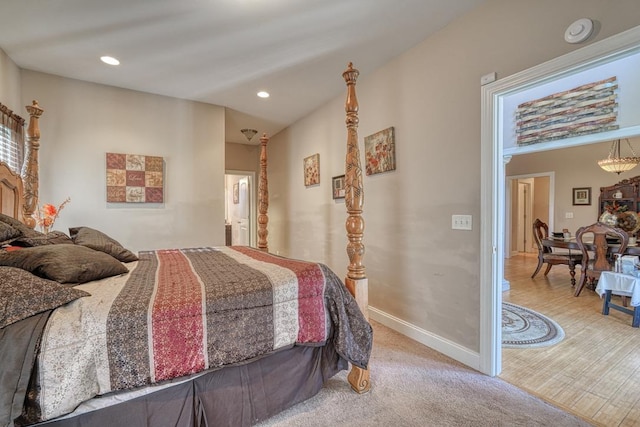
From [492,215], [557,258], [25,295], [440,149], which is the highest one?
[440,149]

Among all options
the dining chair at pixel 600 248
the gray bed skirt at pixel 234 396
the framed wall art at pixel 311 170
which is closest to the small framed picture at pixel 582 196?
the dining chair at pixel 600 248

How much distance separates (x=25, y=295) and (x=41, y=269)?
1.09 feet

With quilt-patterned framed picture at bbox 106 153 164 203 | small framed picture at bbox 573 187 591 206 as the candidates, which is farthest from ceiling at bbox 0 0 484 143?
small framed picture at bbox 573 187 591 206

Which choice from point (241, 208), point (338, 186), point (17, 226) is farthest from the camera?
point (241, 208)

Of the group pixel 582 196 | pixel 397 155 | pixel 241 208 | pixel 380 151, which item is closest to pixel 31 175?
pixel 380 151

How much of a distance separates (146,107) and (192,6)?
202cm

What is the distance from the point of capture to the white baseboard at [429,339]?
2166mm

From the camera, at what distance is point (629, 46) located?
144cm

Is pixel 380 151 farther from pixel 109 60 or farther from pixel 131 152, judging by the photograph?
pixel 131 152

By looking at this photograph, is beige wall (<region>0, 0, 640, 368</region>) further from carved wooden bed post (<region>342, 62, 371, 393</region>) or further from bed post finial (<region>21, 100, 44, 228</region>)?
carved wooden bed post (<region>342, 62, 371, 393</region>)

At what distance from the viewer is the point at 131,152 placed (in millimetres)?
3508

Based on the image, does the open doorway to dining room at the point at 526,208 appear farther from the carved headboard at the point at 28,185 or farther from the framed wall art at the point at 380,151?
the carved headboard at the point at 28,185

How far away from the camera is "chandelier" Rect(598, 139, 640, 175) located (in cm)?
453

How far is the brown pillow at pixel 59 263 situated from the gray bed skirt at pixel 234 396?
24.2 inches
